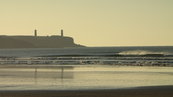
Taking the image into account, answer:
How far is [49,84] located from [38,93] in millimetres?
5816

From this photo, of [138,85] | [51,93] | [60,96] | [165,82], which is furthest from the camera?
[165,82]

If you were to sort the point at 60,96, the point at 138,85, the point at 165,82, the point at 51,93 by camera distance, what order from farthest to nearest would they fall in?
the point at 165,82 → the point at 138,85 → the point at 51,93 → the point at 60,96

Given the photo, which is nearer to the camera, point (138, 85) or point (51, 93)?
point (51, 93)

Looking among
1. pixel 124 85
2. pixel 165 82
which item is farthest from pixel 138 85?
pixel 165 82

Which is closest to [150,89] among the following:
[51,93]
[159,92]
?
[159,92]

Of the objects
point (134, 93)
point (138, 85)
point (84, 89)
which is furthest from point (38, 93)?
point (138, 85)

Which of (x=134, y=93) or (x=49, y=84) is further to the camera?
(x=49, y=84)

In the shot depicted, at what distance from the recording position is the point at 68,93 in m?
27.6

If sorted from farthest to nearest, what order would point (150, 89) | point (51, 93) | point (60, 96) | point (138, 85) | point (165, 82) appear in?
1. point (165, 82)
2. point (138, 85)
3. point (150, 89)
4. point (51, 93)
5. point (60, 96)

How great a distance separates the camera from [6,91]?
Answer: 2895 centimetres

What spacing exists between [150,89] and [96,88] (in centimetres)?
320

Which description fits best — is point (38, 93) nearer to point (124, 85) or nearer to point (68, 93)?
point (68, 93)

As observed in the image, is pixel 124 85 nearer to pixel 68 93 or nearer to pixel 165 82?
pixel 165 82

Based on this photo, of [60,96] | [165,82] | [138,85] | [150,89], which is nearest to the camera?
[60,96]
